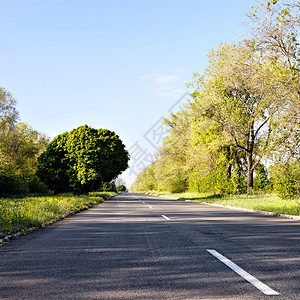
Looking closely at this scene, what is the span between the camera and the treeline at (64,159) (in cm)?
3784

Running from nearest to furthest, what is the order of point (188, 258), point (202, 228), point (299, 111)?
point (188, 258), point (202, 228), point (299, 111)

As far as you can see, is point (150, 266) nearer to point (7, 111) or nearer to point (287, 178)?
point (287, 178)

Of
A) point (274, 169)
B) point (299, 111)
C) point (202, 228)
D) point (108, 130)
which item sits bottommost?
point (202, 228)

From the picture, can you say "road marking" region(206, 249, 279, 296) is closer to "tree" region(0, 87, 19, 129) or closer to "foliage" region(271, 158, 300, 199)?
"foliage" region(271, 158, 300, 199)

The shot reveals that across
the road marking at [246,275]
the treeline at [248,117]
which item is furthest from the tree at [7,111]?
the road marking at [246,275]

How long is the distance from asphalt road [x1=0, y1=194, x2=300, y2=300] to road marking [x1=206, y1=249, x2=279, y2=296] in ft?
0.06

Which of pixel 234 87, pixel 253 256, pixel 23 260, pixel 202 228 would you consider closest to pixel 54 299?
pixel 23 260

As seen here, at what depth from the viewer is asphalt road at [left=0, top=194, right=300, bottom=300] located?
160 inches

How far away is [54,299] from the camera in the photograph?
382cm

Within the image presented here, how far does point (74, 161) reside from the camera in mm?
38500

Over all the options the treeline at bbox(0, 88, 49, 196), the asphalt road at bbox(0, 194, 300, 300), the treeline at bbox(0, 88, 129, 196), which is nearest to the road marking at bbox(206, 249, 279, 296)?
the asphalt road at bbox(0, 194, 300, 300)

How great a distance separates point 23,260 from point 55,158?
33.9m

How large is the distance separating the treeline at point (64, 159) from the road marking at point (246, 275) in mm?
31492

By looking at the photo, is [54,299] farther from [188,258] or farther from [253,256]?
[253,256]
